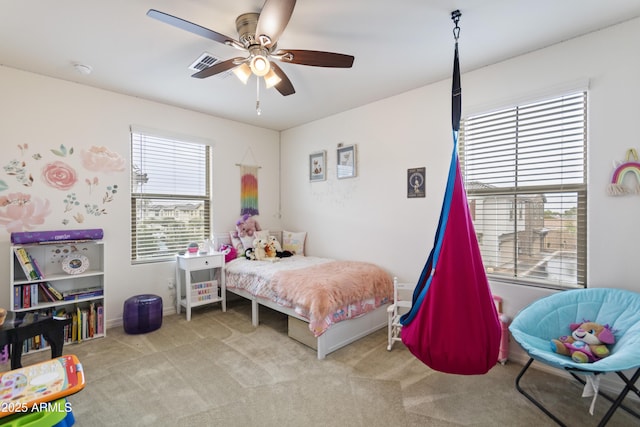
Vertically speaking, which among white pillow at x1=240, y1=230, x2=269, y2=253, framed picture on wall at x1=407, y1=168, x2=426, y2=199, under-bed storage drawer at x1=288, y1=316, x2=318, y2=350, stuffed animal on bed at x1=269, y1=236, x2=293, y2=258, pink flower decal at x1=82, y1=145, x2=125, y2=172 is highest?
pink flower decal at x1=82, y1=145, x2=125, y2=172

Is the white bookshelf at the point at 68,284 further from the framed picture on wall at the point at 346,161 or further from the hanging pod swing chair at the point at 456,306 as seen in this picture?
the hanging pod swing chair at the point at 456,306

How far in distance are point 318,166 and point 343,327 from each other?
231 cm

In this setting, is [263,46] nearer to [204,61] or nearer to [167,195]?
[204,61]

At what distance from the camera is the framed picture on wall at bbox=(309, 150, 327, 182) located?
4.26 meters

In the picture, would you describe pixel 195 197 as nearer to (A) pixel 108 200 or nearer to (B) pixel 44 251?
(A) pixel 108 200

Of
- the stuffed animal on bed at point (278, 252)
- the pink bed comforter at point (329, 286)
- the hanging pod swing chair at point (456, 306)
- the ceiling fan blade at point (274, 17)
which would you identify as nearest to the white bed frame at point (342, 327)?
the pink bed comforter at point (329, 286)

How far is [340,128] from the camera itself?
160 inches

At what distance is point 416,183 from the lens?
325 centimetres

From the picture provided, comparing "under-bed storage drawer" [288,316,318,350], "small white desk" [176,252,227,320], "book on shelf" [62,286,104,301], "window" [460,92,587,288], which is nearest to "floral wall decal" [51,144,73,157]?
"book on shelf" [62,286,104,301]

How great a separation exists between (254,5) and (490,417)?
2.99 m

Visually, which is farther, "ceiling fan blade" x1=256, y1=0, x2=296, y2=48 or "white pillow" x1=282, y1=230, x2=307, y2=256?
"white pillow" x1=282, y1=230, x2=307, y2=256

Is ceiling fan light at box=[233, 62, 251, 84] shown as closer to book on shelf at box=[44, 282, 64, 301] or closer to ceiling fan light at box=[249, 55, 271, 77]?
ceiling fan light at box=[249, 55, 271, 77]

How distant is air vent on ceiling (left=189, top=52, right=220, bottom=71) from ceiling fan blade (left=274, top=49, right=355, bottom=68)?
0.83 metres

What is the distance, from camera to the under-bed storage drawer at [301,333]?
2.80 metres
